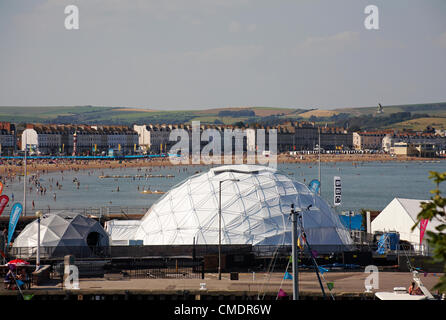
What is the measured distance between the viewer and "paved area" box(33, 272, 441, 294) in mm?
23109

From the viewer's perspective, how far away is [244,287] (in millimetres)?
24078

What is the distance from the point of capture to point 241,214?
3253 cm

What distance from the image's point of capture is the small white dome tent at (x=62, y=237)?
98.1 ft

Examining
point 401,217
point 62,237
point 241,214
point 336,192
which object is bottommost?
point 62,237

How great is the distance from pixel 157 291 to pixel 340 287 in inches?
257

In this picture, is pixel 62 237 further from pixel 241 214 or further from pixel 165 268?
pixel 241 214

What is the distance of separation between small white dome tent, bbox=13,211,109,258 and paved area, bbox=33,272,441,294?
468 centimetres

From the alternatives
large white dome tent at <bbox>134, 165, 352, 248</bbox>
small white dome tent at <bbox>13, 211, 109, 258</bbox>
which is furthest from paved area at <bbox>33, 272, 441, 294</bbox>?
small white dome tent at <bbox>13, 211, 109, 258</bbox>

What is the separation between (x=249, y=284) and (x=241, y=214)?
8.15 m

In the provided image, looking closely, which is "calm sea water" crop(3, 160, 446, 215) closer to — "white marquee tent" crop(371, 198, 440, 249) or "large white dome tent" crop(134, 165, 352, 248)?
"white marquee tent" crop(371, 198, 440, 249)

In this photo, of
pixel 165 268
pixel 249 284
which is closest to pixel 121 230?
pixel 165 268

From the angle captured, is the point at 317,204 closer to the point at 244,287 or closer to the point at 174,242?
the point at 174,242

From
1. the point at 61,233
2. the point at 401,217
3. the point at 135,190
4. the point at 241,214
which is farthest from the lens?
the point at 135,190
